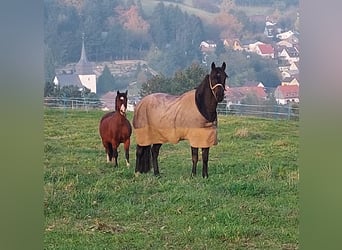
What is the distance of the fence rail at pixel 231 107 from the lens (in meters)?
3.66

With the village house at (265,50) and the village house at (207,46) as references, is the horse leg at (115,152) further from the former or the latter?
the village house at (265,50)

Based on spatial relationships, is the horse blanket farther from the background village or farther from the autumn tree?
the autumn tree

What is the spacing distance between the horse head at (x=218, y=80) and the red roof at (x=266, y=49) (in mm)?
226

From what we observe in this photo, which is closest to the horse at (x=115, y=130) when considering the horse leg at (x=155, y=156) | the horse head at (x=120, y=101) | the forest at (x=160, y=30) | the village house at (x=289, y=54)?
the horse head at (x=120, y=101)

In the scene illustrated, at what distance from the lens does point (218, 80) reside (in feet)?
12.1

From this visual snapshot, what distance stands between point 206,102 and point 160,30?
1.57 feet

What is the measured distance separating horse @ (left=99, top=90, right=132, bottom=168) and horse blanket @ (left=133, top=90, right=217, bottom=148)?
6 centimetres

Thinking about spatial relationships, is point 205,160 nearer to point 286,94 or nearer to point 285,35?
point 286,94

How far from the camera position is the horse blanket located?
3697 mm

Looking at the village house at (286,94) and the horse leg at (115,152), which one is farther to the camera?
the horse leg at (115,152)

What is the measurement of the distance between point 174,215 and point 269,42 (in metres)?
1.10
